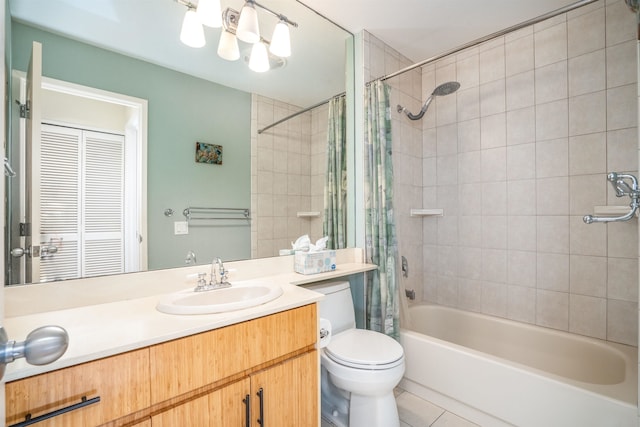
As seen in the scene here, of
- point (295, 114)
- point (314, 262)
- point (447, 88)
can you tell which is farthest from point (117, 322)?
point (447, 88)

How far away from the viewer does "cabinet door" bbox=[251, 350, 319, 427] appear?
110 cm

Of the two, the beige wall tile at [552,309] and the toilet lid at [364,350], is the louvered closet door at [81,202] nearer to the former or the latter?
the toilet lid at [364,350]

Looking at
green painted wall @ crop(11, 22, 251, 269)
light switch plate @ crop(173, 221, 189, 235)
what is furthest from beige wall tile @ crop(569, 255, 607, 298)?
light switch plate @ crop(173, 221, 189, 235)

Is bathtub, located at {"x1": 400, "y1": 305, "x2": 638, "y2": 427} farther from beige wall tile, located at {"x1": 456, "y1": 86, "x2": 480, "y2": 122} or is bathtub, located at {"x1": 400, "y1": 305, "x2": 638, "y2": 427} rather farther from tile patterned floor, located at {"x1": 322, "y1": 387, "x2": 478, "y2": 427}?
beige wall tile, located at {"x1": 456, "y1": 86, "x2": 480, "y2": 122}

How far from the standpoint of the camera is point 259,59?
1.72 metres

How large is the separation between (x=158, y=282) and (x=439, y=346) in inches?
62.8

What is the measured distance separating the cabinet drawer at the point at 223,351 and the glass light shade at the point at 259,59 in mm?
1365

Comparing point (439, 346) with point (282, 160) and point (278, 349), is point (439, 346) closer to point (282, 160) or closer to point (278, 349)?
point (278, 349)

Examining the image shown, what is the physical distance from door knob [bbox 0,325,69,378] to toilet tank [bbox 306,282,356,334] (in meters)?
1.36

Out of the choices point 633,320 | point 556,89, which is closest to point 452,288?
point 633,320

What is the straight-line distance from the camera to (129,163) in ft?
4.20

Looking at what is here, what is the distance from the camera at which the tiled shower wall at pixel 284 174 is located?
1.73 meters

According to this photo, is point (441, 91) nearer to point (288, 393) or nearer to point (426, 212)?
point (426, 212)

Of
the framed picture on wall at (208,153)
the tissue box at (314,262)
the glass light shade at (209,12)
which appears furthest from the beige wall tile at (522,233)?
the glass light shade at (209,12)
